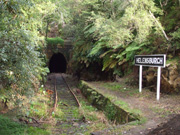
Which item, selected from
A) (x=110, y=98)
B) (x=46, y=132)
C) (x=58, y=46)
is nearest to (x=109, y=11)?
(x=110, y=98)

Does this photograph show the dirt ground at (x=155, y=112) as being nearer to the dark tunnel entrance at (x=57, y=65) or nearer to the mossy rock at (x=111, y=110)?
the mossy rock at (x=111, y=110)

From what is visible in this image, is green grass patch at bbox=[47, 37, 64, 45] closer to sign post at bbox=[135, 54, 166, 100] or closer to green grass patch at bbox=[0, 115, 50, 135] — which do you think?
sign post at bbox=[135, 54, 166, 100]

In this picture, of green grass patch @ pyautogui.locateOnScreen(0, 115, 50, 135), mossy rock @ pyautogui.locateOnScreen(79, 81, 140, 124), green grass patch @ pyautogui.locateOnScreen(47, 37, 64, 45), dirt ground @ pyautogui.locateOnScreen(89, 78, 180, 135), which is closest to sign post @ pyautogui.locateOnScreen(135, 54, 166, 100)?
dirt ground @ pyautogui.locateOnScreen(89, 78, 180, 135)

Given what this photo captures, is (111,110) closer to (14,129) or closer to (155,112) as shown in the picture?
(155,112)

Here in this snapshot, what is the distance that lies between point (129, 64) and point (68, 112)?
4915mm

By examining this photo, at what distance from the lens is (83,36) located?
674 inches

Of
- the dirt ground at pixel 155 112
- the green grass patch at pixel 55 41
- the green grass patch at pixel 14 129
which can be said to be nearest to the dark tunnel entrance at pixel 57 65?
the green grass patch at pixel 55 41

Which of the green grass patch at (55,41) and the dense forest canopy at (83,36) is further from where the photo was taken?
the green grass patch at (55,41)

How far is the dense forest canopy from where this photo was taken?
13.7 feet

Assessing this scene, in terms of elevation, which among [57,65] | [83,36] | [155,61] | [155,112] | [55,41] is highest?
[55,41]

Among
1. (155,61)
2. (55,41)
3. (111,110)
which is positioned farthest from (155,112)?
(55,41)

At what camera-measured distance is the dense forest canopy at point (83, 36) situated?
13.7 feet

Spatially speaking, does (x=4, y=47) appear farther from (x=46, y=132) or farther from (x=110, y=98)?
(x=110, y=98)

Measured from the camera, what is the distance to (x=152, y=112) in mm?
5969
